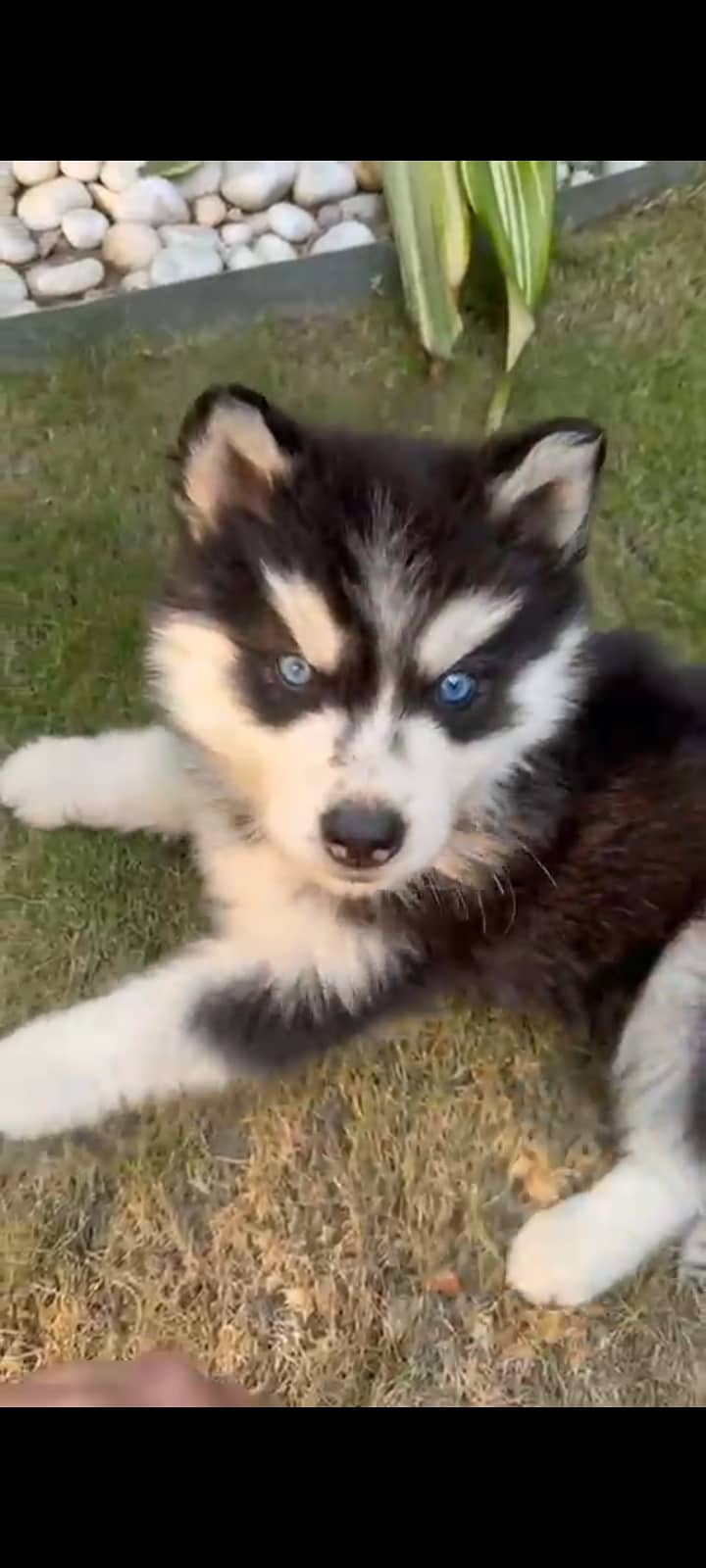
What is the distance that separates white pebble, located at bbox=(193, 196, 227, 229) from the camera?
→ 4.86m

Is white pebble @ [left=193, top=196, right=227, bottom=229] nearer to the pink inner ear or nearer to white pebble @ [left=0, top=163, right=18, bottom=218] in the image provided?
white pebble @ [left=0, top=163, right=18, bottom=218]

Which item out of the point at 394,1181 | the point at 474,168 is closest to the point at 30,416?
the point at 474,168

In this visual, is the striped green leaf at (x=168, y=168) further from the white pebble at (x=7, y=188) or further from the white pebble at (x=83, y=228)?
the white pebble at (x=7, y=188)

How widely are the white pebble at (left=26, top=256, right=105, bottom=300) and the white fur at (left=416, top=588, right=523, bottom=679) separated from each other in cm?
239

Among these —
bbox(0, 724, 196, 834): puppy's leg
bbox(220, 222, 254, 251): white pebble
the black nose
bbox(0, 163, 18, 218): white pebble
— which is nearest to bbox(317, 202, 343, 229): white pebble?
bbox(220, 222, 254, 251): white pebble

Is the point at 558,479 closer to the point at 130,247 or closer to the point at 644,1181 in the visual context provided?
the point at 644,1181

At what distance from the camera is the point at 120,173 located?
4762 millimetres

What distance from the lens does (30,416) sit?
4.28m

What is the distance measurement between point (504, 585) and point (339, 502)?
0.33 metres

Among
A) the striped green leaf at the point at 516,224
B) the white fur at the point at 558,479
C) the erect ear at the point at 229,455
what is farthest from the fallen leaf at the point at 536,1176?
the striped green leaf at the point at 516,224

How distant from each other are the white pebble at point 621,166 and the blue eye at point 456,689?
2.90 metres

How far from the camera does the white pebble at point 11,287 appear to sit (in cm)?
454

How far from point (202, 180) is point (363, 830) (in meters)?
3.02
